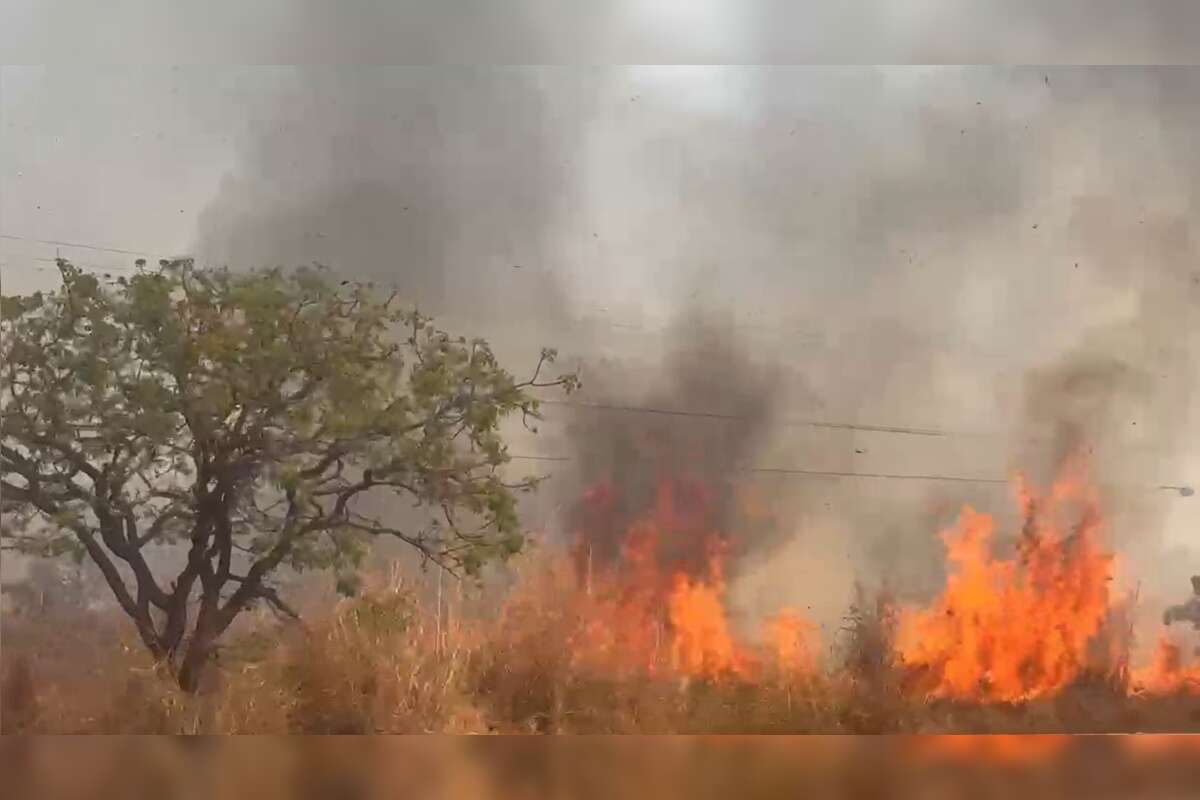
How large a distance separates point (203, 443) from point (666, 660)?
0.88 m

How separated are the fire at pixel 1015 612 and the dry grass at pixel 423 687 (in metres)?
0.04

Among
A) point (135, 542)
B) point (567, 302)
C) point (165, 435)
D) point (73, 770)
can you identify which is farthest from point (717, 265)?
point (73, 770)

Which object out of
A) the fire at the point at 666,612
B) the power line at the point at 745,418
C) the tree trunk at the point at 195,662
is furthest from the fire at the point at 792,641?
the tree trunk at the point at 195,662

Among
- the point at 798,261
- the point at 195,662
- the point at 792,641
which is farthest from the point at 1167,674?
the point at 195,662

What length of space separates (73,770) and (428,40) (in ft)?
4.51

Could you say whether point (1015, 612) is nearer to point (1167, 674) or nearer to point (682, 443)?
point (1167, 674)

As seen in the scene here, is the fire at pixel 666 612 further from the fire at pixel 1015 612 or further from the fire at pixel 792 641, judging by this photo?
the fire at pixel 1015 612

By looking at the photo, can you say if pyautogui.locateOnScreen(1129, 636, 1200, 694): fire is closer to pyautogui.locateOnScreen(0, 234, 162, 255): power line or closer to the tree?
the tree

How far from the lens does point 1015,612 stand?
189cm

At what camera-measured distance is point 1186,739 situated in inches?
74.9

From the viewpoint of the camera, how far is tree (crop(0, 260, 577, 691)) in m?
1.85

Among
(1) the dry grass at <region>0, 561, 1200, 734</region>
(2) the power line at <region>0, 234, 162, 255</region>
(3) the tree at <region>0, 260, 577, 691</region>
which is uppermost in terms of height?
(2) the power line at <region>0, 234, 162, 255</region>

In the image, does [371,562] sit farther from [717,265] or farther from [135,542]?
[717,265]

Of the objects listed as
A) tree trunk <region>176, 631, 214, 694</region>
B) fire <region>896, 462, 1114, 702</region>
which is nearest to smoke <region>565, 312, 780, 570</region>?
fire <region>896, 462, 1114, 702</region>
